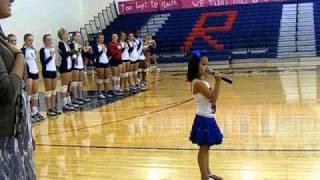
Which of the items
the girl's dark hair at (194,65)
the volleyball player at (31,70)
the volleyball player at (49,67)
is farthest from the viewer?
the volleyball player at (49,67)

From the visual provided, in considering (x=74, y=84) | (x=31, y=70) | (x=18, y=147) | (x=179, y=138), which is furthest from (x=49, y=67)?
(x=18, y=147)

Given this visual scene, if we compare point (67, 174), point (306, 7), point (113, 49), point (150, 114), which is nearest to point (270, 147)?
point (67, 174)

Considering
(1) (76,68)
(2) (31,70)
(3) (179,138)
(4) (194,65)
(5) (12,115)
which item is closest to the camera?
(5) (12,115)

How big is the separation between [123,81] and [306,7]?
10383mm

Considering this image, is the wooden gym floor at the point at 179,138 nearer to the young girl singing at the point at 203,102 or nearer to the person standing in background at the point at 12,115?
the young girl singing at the point at 203,102

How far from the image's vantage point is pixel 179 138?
583cm

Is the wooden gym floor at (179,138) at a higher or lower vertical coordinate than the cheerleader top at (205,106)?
lower

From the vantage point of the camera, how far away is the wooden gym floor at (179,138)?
4.42m

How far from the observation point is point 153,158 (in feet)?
16.2

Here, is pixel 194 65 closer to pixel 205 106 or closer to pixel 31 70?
pixel 205 106

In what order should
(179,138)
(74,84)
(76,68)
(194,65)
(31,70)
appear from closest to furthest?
(194,65) → (179,138) → (31,70) → (76,68) → (74,84)

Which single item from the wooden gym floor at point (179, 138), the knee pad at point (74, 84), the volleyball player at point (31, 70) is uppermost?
the volleyball player at point (31, 70)

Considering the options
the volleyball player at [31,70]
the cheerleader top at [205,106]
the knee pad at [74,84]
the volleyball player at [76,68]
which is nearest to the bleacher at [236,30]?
the volleyball player at [76,68]

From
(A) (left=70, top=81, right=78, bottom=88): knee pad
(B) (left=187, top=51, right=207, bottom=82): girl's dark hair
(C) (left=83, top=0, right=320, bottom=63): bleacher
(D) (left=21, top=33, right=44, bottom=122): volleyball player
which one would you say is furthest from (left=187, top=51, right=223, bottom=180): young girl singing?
(C) (left=83, top=0, right=320, bottom=63): bleacher
